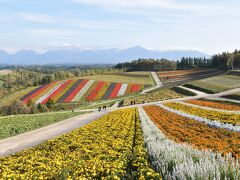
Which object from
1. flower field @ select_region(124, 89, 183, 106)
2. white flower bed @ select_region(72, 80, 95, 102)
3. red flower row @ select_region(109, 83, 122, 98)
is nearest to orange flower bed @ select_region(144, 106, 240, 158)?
flower field @ select_region(124, 89, 183, 106)

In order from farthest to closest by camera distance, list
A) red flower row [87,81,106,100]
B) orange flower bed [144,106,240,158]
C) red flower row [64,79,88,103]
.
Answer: red flower row [87,81,106,100] → red flower row [64,79,88,103] → orange flower bed [144,106,240,158]

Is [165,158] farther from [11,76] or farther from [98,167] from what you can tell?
[11,76]

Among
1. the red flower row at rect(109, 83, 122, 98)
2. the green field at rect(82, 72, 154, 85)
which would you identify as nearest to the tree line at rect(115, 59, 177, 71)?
the green field at rect(82, 72, 154, 85)

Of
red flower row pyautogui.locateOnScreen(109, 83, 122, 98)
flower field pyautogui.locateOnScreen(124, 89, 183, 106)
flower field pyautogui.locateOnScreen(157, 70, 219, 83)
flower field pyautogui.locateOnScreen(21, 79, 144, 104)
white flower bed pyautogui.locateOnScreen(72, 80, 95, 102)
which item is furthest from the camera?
flower field pyautogui.locateOnScreen(157, 70, 219, 83)

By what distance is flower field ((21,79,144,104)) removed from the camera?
80.2 meters

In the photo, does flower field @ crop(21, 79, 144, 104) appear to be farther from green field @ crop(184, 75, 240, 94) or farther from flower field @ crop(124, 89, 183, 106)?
green field @ crop(184, 75, 240, 94)

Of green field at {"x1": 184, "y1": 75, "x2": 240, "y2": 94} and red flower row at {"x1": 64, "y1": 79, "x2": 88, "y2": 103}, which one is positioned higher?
green field at {"x1": 184, "y1": 75, "x2": 240, "y2": 94}

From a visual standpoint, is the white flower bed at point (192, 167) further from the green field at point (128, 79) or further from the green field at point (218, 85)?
the green field at point (128, 79)

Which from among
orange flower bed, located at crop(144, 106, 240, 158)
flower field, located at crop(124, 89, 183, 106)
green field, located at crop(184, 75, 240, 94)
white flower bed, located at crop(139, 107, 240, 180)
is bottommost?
flower field, located at crop(124, 89, 183, 106)

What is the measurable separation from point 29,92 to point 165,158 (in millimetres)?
82949

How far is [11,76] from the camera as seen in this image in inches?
7116

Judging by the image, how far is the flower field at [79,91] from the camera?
8025 cm

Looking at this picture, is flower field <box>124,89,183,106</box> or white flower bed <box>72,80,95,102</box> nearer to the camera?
flower field <box>124,89,183,106</box>

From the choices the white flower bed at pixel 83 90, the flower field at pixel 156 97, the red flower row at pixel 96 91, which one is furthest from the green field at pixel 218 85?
the white flower bed at pixel 83 90
